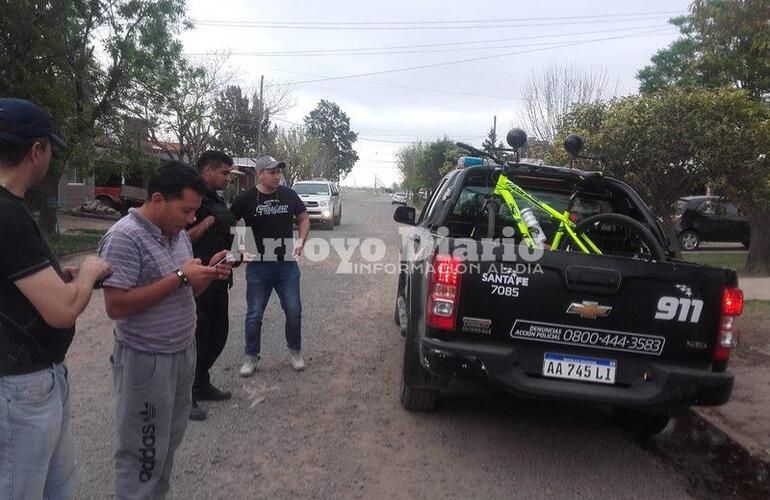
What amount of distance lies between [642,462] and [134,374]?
3.19m

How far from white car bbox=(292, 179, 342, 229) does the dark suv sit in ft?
34.6

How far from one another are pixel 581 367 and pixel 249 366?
2825 mm

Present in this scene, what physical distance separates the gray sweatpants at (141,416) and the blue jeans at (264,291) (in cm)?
247

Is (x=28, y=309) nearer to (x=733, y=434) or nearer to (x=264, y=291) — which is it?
(x=264, y=291)

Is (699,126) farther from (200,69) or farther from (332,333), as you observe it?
(200,69)

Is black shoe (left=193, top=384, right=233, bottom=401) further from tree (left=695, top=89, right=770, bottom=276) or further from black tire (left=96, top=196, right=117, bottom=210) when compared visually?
black tire (left=96, top=196, right=117, bottom=210)

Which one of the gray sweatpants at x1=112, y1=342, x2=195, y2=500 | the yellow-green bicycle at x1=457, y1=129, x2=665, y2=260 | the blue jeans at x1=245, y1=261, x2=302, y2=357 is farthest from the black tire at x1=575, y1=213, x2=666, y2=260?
the gray sweatpants at x1=112, y1=342, x2=195, y2=500

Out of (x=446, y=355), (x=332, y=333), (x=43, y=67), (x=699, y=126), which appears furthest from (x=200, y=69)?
(x=446, y=355)

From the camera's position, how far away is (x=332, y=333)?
6613 mm

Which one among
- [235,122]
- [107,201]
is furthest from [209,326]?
[235,122]

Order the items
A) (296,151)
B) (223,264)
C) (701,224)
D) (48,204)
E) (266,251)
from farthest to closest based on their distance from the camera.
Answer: (296,151) → (701,224) → (48,204) → (266,251) → (223,264)

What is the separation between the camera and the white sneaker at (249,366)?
4.98m

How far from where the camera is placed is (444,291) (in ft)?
11.1

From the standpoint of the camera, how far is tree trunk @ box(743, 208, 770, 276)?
10875 millimetres
